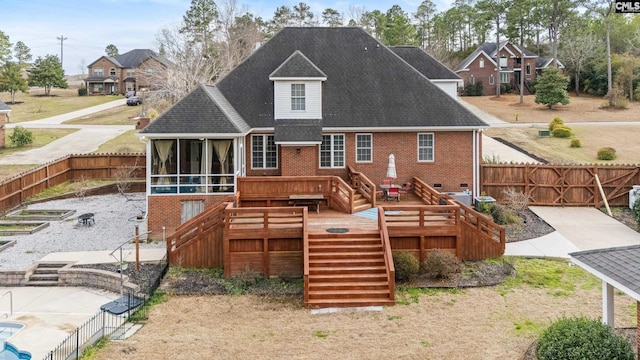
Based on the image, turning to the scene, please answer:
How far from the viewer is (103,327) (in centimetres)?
1157

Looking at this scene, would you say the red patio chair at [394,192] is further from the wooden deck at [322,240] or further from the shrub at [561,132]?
the shrub at [561,132]

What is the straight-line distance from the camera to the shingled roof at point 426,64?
26.6m

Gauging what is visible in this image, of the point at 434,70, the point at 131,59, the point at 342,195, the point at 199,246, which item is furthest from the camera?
the point at 131,59

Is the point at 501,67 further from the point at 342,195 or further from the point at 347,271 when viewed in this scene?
the point at 347,271

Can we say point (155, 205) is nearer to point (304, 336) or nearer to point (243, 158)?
point (243, 158)

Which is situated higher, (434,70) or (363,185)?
(434,70)

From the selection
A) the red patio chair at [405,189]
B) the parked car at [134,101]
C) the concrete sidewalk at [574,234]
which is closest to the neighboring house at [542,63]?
the concrete sidewalk at [574,234]

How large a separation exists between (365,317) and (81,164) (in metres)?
25.4

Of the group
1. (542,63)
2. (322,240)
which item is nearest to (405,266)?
(322,240)

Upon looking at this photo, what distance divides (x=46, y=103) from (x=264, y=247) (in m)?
70.8

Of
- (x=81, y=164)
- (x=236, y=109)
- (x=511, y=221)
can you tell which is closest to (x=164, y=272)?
(x=236, y=109)

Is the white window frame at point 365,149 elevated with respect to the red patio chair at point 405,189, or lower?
elevated

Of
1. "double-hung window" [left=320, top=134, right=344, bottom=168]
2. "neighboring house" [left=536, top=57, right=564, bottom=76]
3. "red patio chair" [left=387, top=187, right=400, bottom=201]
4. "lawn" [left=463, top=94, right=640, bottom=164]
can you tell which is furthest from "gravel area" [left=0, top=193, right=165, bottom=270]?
"neighboring house" [left=536, top=57, right=564, bottom=76]

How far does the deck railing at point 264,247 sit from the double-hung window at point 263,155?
735 cm
